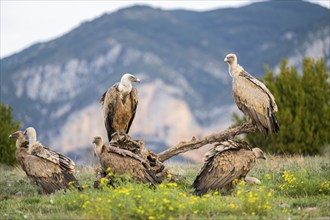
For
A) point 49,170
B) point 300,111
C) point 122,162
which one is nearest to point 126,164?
point 122,162

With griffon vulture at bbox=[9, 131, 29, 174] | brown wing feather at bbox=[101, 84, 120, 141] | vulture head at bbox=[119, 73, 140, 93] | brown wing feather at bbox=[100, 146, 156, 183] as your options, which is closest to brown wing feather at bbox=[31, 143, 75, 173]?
griffon vulture at bbox=[9, 131, 29, 174]

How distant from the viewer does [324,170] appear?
14.8 metres

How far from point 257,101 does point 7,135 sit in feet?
41.0

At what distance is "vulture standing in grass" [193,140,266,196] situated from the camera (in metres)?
11.7

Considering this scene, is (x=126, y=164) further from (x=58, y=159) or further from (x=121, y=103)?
(x=121, y=103)

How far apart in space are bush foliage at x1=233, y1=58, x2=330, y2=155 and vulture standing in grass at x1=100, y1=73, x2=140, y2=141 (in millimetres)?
11580

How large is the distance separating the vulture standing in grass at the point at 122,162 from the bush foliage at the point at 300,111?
13.5 meters

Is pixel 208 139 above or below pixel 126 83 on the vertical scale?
below

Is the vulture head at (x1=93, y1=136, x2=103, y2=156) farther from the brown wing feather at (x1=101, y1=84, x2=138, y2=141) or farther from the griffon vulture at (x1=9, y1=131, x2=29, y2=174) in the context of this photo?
the griffon vulture at (x1=9, y1=131, x2=29, y2=174)

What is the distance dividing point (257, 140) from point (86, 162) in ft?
34.0

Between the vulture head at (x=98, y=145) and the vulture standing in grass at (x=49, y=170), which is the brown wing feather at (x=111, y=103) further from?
the vulture head at (x=98, y=145)

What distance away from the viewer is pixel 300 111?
26.5m

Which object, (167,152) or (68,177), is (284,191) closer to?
(167,152)

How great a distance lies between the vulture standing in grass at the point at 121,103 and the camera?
14258mm
